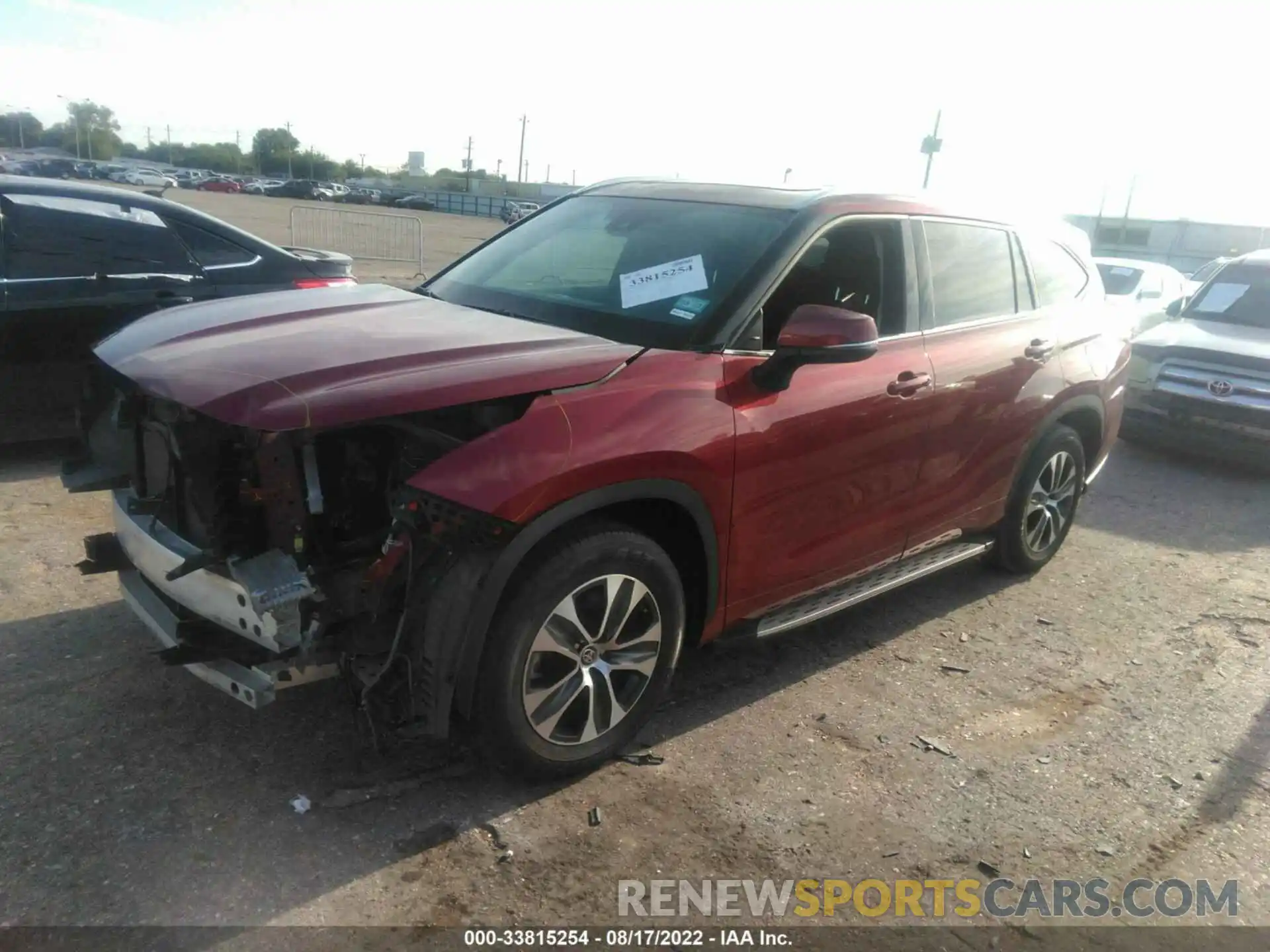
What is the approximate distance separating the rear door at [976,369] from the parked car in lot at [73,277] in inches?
164

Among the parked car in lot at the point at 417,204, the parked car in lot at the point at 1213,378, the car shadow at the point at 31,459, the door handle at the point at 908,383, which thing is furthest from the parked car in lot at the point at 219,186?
the door handle at the point at 908,383

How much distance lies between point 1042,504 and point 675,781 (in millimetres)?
2895

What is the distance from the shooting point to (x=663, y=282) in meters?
3.62

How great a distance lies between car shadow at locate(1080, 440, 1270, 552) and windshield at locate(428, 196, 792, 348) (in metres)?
3.90

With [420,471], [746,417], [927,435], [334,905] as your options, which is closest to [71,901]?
[334,905]

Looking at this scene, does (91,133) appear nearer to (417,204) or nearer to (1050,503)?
(417,204)

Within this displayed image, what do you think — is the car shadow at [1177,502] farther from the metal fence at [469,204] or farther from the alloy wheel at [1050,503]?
the metal fence at [469,204]

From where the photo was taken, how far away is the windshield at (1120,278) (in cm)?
1229

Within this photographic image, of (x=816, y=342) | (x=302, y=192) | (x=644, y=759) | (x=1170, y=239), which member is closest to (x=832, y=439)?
(x=816, y=342)

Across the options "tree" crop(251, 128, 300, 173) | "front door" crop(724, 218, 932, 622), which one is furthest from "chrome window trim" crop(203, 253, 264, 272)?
"tree" crop(251, 128, 300, 173)

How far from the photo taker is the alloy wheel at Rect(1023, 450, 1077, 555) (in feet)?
16.6

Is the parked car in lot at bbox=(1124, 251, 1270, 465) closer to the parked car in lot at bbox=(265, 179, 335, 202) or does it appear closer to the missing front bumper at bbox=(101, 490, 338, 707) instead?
the missing front bumper at bbox=(101, 490, 338, 707)

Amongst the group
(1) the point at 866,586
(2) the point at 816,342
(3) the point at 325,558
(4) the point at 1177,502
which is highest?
(2) the point at 816,342

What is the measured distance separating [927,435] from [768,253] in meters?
1.09
